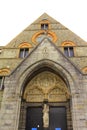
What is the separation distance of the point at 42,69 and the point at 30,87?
151 cm

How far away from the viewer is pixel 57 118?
1146cm

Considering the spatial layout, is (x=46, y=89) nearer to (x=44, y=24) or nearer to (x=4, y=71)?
(x=4, y=71)

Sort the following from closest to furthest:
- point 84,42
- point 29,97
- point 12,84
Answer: point 12,84 < point 29,97 < point 84,42

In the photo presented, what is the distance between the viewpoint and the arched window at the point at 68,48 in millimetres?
14500

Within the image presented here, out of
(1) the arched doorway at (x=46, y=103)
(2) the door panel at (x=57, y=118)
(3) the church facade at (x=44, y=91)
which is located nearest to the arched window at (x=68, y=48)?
(3) the church facade at (x=44, y=91)

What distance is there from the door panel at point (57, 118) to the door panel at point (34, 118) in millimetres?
719

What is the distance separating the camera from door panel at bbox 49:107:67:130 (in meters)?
11.1

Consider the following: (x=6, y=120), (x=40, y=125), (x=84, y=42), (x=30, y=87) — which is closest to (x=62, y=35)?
(x=84, y=42)

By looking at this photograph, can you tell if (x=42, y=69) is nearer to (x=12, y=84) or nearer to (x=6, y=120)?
(x=12, y=84)

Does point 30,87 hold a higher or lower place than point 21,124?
higher

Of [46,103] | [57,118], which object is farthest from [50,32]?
[57,118]

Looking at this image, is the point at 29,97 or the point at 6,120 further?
the point at 29,97

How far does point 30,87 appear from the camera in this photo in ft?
40.4

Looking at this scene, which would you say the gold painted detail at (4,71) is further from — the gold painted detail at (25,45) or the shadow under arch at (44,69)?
the gold painted detail at (25,45)
